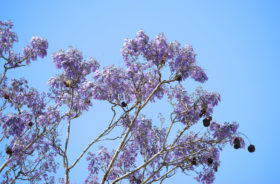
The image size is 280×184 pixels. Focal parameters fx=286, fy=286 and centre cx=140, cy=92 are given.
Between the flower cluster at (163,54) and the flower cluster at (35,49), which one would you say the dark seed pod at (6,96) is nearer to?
the flower cluster at (35,49)

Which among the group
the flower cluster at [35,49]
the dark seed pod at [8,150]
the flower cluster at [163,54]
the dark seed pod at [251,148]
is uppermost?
the flower cluster at [35,49]

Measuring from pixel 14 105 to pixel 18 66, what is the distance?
178 cm

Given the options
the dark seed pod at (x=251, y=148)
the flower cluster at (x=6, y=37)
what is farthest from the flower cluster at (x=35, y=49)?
the dark seed pod at (x=251, y=148)

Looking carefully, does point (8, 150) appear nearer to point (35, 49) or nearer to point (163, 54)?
point (35, 49)

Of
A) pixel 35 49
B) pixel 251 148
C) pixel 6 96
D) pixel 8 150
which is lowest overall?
pixel 251 148

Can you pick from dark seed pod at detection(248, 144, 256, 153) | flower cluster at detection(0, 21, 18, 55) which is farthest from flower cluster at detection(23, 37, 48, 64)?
dark seed pod at detection(248, 144, 256, 153)

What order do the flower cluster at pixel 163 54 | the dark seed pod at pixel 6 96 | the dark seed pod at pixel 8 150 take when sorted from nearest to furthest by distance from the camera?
the flower cluster at pixel 163 54, the dark seed pod at pixel 8 150, the dark seed pod at pixel 6 96

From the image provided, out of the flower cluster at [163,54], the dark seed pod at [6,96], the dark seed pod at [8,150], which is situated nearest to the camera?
the flower cluster at [163,54]

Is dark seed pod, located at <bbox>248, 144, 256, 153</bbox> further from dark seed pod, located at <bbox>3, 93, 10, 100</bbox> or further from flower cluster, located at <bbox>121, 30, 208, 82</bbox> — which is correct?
dark seed pod, located at <bbox>3, 93, 10, 100</bbox>

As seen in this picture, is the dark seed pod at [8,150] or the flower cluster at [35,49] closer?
the dark seed pod at [8,150]

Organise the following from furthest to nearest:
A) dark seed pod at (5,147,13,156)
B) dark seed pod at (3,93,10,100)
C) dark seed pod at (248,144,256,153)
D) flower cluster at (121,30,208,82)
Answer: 1. dark seed pod at (3,93,10,100)
2. dark seed pod at (5,147,13,156)
3. flower cluster at (121,30,208,82)
4. dark seed pod at (248,144,256,153)

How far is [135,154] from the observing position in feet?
42.1

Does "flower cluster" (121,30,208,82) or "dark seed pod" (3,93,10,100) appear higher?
"dark seed pod" (3,93,10,100)

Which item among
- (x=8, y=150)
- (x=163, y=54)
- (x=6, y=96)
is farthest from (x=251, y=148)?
(x=6, y=96)
